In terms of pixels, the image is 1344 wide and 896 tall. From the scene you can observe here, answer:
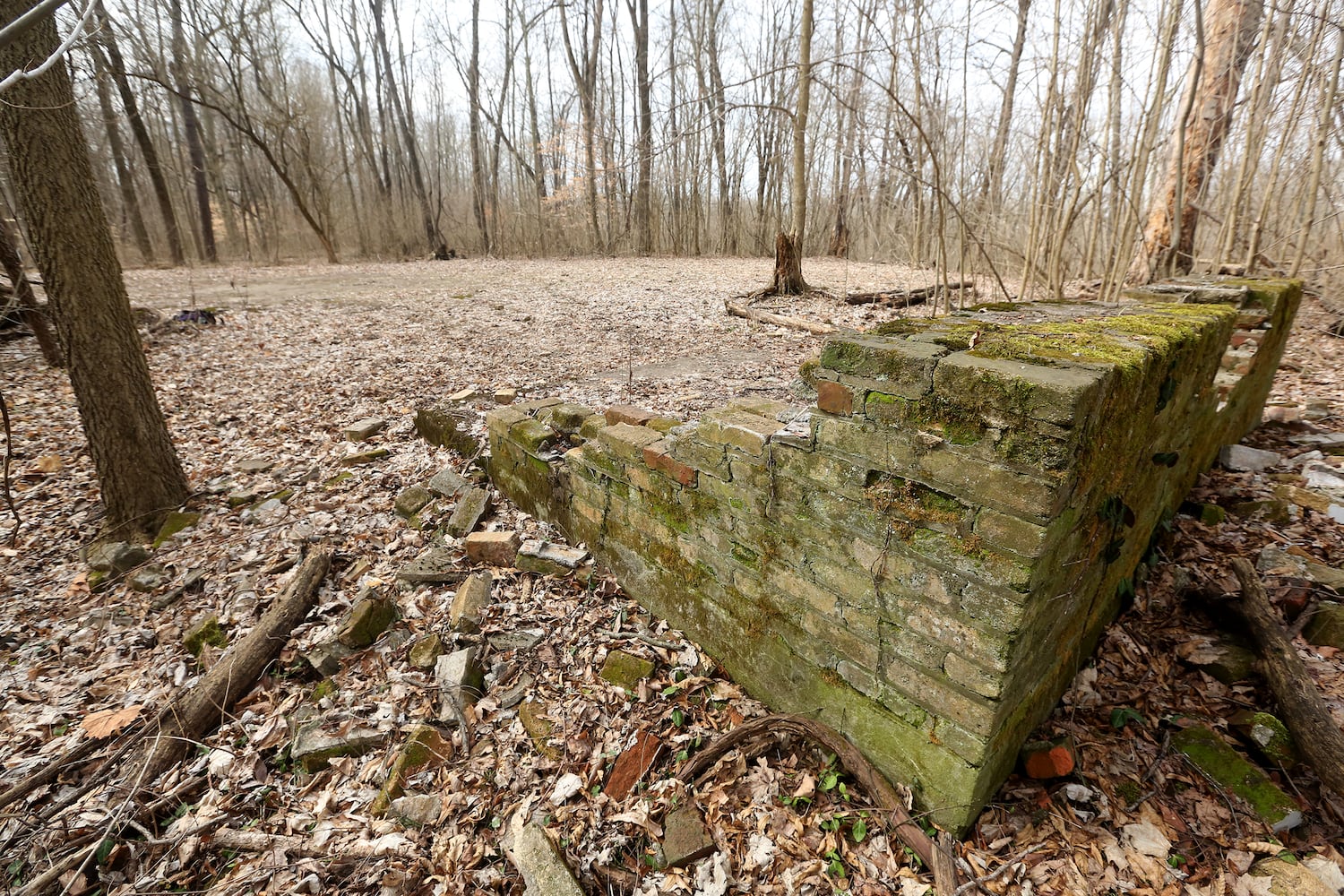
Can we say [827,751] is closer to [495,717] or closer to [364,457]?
[495,717]

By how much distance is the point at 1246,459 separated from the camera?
12.8 ft

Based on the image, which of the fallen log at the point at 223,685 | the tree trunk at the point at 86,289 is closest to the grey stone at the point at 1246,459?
the fallen log at the point at 223,685

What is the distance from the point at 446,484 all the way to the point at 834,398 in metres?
3.07

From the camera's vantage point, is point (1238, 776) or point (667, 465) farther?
point (667, 465)

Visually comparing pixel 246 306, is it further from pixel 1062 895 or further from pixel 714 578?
pixel 1062 895

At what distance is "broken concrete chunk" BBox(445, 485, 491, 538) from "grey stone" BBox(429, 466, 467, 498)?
0.33 feet

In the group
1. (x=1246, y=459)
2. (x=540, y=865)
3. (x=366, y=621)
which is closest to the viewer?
(x=540, y=865)

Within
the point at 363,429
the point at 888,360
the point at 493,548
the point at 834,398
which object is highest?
the point at 888,360

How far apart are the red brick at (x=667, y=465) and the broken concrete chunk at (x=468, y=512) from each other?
1.50m

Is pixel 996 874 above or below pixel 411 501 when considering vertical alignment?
below

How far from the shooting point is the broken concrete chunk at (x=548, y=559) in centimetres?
332

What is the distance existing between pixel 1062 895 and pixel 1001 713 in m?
0.61

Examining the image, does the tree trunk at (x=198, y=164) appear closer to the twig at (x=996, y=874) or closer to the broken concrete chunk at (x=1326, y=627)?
the twig at (x=996, y=874)

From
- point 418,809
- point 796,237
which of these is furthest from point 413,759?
point 796,237
